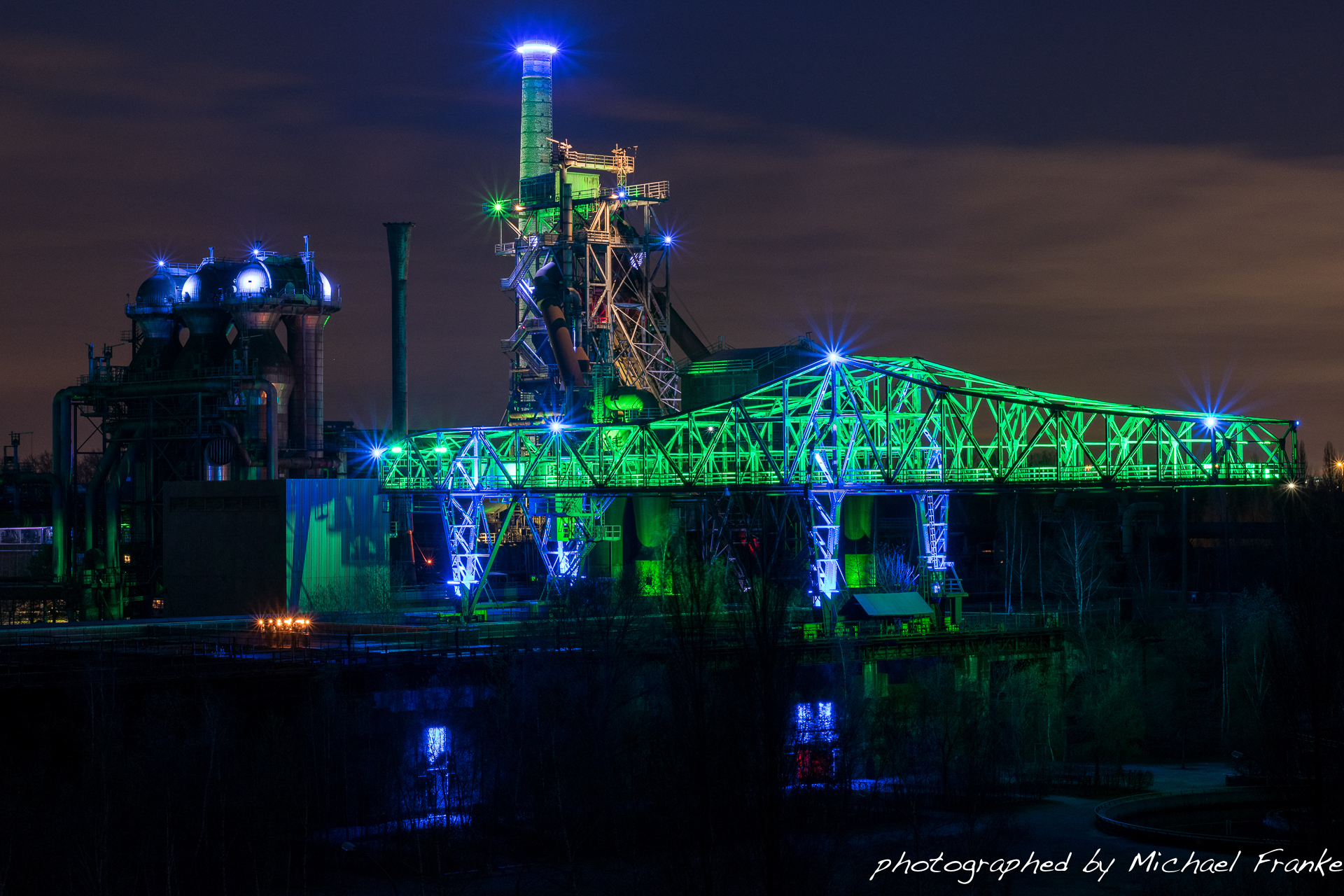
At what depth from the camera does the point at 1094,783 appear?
155 feet

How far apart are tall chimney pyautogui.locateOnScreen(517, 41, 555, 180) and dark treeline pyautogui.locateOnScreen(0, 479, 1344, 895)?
4965 centimetres

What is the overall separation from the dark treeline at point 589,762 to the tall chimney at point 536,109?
4965 centimetres

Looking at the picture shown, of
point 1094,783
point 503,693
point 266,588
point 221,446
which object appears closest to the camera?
point 503,693

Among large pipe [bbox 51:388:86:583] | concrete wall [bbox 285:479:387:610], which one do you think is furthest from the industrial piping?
concrete wall [bbox 285:479:387:610]

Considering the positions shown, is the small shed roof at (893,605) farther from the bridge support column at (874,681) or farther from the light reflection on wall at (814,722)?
the light reflection on wall at (814,722)

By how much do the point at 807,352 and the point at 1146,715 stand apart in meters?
36.2

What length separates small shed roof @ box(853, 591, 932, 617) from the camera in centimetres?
5616

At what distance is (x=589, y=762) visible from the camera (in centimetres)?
3775

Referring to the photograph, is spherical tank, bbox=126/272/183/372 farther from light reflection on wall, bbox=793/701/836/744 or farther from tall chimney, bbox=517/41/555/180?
light reflection on wall, bbox=793/701/836/744

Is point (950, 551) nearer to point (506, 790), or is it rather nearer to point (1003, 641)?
point (1003, 641)

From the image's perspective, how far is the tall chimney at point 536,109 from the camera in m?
95.6

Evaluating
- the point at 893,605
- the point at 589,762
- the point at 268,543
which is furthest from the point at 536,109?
the point at 589,762

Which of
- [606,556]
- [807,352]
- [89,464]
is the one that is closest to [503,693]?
[606,556]

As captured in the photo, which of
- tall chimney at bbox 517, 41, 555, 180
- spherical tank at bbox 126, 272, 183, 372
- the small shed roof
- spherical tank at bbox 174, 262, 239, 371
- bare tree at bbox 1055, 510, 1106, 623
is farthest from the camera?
tall chimney at bbox 517, 41, 555, 180
